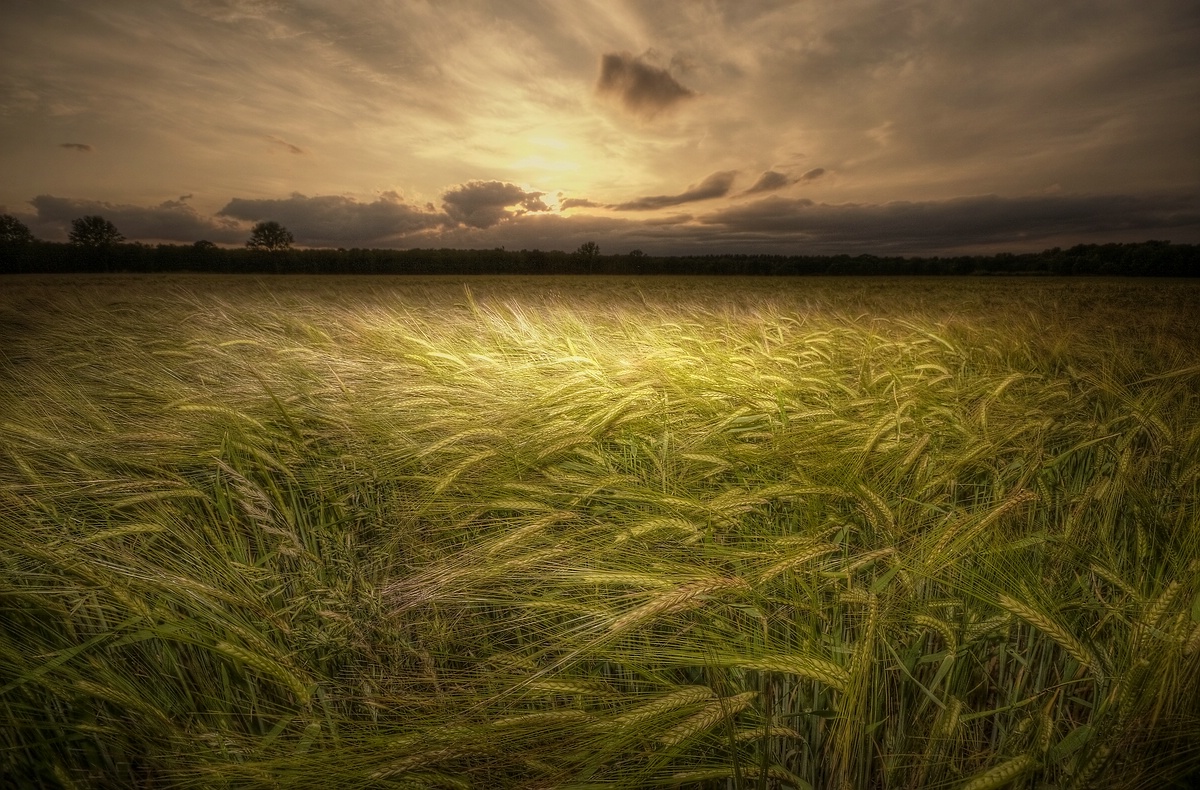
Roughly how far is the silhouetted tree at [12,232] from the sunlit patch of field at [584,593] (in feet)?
172

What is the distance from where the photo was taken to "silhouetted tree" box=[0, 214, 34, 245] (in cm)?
3322

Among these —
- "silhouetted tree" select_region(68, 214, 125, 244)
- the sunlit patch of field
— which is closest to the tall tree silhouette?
"silhouetted tree" select_region(68, 214, 125, 244)

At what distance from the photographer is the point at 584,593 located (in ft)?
3.75

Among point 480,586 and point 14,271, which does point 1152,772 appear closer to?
point 480,586

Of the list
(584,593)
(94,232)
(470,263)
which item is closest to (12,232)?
(94,232)

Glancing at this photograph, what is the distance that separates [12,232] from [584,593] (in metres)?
57.9

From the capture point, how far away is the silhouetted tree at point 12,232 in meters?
33.2

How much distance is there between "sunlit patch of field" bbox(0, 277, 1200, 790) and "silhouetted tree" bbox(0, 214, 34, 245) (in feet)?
172

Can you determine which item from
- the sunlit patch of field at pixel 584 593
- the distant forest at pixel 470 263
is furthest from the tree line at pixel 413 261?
the sunlit patch of field at pixel 584 593

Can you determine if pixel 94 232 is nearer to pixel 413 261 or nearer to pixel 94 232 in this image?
pixel 94 232

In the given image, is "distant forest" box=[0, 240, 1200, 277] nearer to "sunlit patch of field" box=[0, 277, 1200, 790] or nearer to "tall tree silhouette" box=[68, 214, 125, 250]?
"tall tree silhouette" box=[68, 214, 125, 250]

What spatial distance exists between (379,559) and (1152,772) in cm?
162

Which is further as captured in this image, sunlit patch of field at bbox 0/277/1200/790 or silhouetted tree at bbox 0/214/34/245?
silhouetted tree at bbox 0/214/34/245

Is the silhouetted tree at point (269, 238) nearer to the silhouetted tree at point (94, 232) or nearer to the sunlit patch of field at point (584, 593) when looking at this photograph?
the silhouetted tree at point (94, 232)
